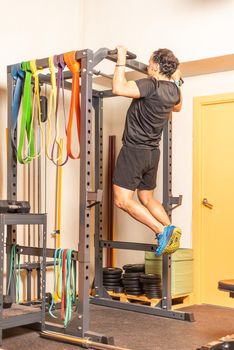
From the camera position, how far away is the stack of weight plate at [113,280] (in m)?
4.87

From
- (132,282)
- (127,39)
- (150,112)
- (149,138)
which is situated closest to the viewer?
(150,112)

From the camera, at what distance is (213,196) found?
16.1ft

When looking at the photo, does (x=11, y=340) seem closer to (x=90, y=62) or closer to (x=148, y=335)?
(x=148, y=335)

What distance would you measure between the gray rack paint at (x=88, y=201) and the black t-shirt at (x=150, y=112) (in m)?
0.35

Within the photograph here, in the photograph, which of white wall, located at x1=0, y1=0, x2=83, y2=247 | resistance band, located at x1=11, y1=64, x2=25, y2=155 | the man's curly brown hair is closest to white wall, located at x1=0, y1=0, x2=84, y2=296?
white wall, located at x1=0, y1=0, x2=83, y2=247

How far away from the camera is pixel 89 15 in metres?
5.34

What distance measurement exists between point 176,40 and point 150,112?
1183mm

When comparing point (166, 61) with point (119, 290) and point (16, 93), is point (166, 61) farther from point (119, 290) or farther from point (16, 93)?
point (119, 290)

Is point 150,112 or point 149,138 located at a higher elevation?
point 150,112

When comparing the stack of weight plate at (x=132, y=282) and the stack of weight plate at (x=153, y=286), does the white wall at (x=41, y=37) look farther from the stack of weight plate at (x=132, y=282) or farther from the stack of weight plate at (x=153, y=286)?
the stack of weight plate at (x=153, y=286)

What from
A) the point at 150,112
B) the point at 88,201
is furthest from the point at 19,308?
the point at 150,112

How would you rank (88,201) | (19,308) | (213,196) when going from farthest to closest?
(213,196), (19,308), (88,201)

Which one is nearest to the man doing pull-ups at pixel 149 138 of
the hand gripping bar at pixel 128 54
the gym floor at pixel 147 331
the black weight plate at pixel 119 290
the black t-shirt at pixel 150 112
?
the black t-shirt at pixel 150 112

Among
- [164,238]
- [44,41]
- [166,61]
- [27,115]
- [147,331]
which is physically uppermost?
[44,41]
